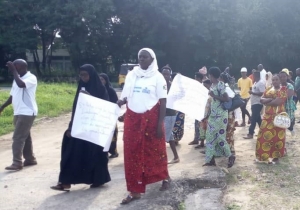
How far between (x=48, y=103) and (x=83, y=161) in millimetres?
11329

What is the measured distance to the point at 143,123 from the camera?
5465 millimetres

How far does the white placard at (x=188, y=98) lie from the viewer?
23.2 ft

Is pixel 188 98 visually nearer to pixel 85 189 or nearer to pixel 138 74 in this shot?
pixel 138 74

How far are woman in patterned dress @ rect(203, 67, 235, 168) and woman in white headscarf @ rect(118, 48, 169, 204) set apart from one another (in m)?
1.81

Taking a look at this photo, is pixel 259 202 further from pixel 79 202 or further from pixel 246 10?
pixel 246 10

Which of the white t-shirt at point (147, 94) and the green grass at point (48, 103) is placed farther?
the green grass at point (48, 103)

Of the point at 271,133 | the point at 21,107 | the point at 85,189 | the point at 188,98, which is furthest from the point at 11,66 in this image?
the point at 271,133

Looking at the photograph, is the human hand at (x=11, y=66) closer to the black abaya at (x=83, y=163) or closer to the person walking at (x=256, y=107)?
the black abaya at (x=83, y=163)

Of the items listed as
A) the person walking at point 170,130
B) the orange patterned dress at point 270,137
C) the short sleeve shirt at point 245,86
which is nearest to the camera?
the orange patterned dress at point 270,137

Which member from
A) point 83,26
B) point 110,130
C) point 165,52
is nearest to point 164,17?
point 165,52

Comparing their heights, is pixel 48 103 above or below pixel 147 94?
below

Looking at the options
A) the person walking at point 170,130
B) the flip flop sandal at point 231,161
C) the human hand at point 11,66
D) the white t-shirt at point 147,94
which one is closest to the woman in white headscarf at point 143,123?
the white t-shirt at point 147,94

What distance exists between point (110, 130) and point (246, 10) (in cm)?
3075

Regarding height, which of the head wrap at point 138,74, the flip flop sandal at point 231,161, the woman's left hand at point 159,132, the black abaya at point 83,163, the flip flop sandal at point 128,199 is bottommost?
the flip flop sandal at point 128,199
